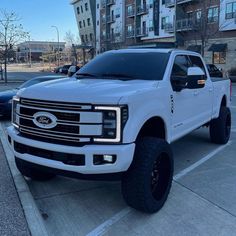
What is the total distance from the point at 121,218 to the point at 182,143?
158 inches

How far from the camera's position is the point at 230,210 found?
4387 mm

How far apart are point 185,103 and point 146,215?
1994 millimetres

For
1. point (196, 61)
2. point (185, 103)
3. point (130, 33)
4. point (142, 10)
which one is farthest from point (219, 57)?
point (185, 103)

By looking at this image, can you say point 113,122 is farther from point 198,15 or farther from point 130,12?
point 130,12

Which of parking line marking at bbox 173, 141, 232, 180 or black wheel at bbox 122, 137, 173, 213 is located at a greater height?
black wheel at bbox 122, 137, 173, 213

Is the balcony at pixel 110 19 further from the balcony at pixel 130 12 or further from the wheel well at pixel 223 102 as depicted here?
the wheel well at pixel 223 102

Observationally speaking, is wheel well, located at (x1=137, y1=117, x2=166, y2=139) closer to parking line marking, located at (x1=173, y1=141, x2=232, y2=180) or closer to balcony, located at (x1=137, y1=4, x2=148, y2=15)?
parking line marking, located at (x1=173, y1=141, x2=232, y2=180)

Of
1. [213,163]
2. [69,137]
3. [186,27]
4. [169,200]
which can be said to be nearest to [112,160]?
[69,137]

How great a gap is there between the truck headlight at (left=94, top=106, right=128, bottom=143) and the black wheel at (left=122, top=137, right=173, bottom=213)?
0.44 meters

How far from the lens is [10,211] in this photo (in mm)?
4203

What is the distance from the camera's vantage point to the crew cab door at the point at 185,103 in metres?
5.20

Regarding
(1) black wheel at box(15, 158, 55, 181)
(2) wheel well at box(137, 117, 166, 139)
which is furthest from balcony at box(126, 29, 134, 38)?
(2) wheel well at box(137, 117, 166, 139)

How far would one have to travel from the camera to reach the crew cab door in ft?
17.1

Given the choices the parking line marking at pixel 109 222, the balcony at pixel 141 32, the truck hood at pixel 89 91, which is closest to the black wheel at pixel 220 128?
the truck hood at pixel 89 91
